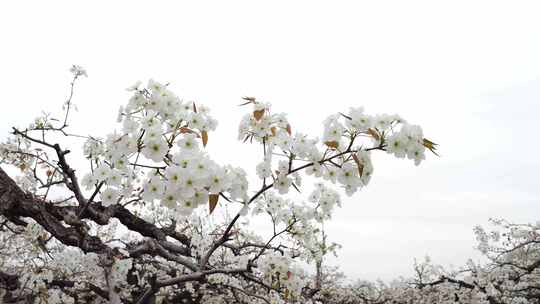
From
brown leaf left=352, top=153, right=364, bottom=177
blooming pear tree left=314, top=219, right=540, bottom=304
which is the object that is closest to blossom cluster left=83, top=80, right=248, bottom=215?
brown leaf left=352, top=153, right=364, bottom=177

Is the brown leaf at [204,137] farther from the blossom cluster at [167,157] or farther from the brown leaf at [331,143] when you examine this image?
the brown leaf at [331,143]

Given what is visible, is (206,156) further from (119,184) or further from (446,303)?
(446,303)

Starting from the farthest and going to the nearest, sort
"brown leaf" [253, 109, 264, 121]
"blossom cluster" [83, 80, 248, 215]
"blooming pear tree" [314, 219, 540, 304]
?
"blooming pear tree" [314, 219, 540, 304] < "brown leaf" [253, 109, 264, 121] < "blossom cluster" [83, 80, 248, 215]

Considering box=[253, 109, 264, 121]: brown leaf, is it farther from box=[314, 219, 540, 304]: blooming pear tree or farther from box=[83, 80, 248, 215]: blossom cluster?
box=[314, 219, 540, 304]: blooming pear tree

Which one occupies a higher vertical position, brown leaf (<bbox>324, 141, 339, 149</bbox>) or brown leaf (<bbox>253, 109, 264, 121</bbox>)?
brown leaf (<bbox>253, 109, 264, 121</bbox>)

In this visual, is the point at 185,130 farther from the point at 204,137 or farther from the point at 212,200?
the point at 212,200

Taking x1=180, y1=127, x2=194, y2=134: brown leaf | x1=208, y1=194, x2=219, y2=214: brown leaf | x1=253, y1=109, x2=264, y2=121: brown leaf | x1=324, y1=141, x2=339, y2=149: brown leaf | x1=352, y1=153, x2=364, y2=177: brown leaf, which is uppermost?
x1=253, y1=109, x2=264, y2=121: brown leaf

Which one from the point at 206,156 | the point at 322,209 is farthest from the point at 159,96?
the point at 322,209

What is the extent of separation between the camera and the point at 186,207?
204 cm

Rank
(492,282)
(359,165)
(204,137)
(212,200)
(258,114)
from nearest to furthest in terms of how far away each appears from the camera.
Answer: (212,200)
(359,165)
(204,137)
(258,114)
(492,282)

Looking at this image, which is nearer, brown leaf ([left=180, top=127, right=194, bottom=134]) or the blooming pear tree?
brown leaf ([left=180, top=127, right=194, bottom=134])

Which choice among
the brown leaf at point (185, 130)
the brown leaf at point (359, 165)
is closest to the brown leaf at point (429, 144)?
the brown leaf at point (359, 165)

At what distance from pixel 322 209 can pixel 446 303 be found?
7.78 m

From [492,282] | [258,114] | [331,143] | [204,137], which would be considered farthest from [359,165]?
[492,282]
